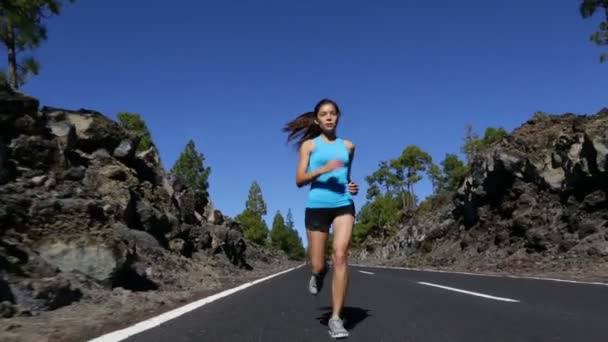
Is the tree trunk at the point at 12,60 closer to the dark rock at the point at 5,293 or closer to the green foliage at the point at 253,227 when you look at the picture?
the dark rock at the point at 5,293

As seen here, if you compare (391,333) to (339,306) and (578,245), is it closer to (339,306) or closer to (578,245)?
(339,306)

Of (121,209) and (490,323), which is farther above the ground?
(121,209)

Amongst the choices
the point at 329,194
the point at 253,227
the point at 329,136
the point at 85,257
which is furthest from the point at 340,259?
the point at 253,227

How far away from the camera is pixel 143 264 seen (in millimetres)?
11375

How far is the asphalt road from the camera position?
13.7 feet

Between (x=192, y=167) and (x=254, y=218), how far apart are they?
24954 mm

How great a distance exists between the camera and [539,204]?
23125 millimetres

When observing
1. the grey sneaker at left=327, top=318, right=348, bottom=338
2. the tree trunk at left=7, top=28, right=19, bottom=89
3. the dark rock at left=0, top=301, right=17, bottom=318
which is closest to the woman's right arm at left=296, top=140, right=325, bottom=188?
the grey sneaker at left=327, top=318, right=348, bottom=338

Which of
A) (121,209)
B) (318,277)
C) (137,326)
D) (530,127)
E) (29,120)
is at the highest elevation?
(530,127)

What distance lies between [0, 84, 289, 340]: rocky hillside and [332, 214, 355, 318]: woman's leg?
2469 millimetres

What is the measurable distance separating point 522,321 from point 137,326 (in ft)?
11.9

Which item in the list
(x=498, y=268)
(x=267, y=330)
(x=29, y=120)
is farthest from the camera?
(x=498, y=268)

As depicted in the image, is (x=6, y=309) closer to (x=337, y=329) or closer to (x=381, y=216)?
(x=337, y=329)

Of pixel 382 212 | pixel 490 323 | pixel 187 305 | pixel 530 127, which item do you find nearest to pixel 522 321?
pixel 490 323
